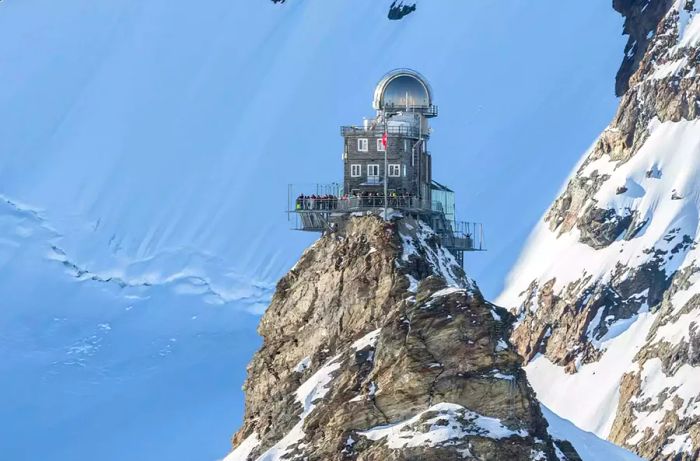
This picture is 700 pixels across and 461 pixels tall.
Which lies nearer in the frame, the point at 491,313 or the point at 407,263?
the point at 491,313

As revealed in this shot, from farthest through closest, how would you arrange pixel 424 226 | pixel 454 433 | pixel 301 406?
1. pixel 424 226
2. pixel 301 406
3. pixel 454 433

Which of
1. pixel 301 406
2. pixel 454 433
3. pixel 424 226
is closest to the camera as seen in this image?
pixel 454 433

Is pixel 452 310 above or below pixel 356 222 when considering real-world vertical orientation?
below

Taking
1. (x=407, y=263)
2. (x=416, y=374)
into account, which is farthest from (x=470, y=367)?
(x=407, y=263)

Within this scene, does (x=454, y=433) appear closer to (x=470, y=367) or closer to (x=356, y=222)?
(x=470, y=367)

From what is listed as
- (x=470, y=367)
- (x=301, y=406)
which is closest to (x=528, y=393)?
(x=470, y=367)

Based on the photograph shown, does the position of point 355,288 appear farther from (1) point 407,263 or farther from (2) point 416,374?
(2) point 416,374
